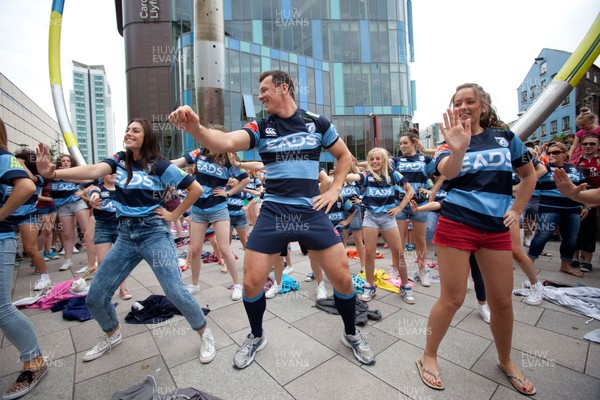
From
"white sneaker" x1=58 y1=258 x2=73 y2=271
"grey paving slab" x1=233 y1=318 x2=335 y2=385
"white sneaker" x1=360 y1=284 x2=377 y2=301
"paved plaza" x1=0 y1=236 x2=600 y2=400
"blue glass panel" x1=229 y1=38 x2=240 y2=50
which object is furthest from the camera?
"blue glass panel" x1=229 y1=38 x2=240 y2=50

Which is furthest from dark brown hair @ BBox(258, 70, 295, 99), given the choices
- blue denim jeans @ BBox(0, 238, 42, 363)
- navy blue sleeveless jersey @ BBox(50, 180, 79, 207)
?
navy blue sleeveless jersey @ BBox(50, 180, 79, 207)

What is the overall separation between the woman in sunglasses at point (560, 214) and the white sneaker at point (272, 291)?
4.31 m

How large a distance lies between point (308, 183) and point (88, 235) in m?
5.53

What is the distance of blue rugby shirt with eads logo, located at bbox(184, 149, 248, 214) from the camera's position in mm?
4379

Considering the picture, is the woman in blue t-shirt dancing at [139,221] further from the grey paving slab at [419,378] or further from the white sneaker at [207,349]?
the grey paving slab at [419,378]

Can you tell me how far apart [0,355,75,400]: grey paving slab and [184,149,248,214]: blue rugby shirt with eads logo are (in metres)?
2.30

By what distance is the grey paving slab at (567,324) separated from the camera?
3.12m

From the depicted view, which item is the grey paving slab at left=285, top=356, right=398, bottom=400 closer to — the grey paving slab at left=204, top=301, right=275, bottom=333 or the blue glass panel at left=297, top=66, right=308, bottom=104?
the grey paving slab at left=204, top=301, right=275, bottom=333

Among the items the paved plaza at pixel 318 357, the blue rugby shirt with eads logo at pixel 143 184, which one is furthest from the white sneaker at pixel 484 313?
the blue rugby shirt with eads logo at pixel 143 184

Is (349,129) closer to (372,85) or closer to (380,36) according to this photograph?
(372,85)

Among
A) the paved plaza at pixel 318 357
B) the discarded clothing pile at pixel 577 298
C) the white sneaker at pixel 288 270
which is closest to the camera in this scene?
the paved plaza at pixel 318 357

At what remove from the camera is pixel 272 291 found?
441 centimetres

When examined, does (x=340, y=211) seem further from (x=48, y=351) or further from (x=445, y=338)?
(x=48, y=351)

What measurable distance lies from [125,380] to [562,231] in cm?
689
